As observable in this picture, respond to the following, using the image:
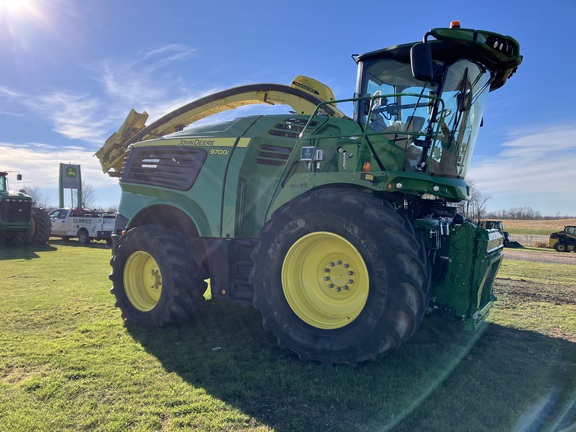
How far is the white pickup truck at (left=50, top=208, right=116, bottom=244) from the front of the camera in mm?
21141

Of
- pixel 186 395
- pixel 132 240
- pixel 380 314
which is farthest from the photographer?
pixel 132 240

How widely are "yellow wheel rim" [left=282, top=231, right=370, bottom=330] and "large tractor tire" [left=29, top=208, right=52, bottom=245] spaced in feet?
59.6

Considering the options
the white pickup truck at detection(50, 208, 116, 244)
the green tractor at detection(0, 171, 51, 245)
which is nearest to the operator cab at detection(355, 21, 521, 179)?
the green tractor at detection(0, 171, 51, 245)

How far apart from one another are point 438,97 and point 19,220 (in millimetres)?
18979

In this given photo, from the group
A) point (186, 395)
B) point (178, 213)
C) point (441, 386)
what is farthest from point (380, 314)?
point (178, 213)

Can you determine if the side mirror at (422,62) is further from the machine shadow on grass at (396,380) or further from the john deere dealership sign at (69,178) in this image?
the john deere dealership sign at (69,178)

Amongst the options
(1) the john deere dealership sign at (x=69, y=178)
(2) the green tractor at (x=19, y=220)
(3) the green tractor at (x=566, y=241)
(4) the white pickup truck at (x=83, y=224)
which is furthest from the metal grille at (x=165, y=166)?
(1) the john deere dealership sign at (x=69, y=178)

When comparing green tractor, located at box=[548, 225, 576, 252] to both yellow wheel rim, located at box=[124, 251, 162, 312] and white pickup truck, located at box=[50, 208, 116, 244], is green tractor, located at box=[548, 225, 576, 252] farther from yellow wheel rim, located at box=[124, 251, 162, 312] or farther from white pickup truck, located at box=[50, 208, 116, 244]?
yellow wheel rim, located at box=[124, 251, 162, 312]

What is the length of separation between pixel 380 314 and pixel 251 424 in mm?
1413

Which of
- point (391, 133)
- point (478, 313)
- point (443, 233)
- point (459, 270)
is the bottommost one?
point (478, 313)

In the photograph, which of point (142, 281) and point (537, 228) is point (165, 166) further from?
point (537, 228)

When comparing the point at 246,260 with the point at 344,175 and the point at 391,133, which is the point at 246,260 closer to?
the point at 344,175

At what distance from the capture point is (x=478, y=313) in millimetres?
4465

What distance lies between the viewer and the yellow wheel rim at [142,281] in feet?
18.3
